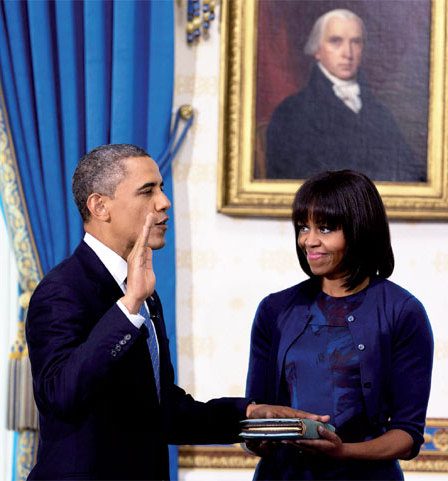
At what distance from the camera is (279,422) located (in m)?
2.00

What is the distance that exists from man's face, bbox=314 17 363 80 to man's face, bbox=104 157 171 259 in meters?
2.08

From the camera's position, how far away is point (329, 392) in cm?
219

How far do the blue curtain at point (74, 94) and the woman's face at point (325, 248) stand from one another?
163cm

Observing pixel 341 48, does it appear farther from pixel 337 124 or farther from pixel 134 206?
pixel 134 206

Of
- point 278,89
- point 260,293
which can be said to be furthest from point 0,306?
point 278,89

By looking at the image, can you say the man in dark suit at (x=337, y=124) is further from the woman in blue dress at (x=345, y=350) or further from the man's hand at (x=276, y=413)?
the man's hand at (x=276, y=413)

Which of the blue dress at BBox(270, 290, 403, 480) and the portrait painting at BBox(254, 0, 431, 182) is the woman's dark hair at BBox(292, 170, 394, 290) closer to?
the blue dress at BBox(270, 290, 403, 480)

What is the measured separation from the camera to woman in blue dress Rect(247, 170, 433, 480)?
85.0 inches

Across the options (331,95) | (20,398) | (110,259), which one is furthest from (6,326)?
(110,259)

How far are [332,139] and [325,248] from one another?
5.83 ft

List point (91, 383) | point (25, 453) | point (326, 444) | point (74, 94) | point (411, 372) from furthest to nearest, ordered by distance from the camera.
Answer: point (74, 94) < point (25, 453) < point (411, 372) < point (326, 444) < point (91, 383)

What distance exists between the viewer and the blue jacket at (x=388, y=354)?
2.16m

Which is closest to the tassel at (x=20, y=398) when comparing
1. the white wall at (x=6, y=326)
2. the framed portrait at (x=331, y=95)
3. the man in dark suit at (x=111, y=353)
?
the white wall at (x=6, y=326)

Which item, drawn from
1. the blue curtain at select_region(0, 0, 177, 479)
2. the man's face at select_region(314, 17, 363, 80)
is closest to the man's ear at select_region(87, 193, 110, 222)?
the blue curtain at select_region(0, 0, 177, 479)
